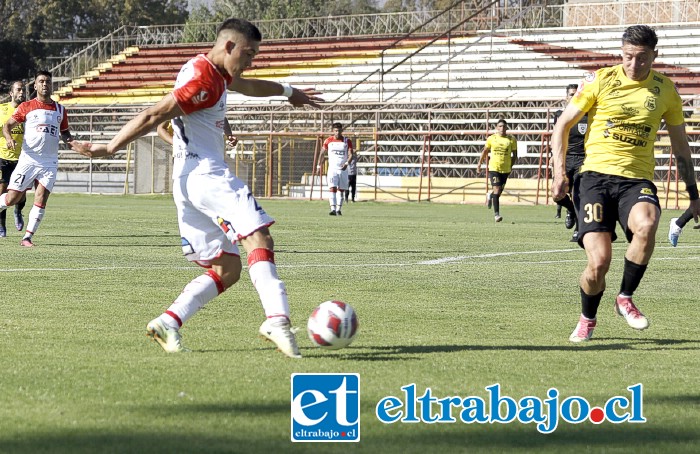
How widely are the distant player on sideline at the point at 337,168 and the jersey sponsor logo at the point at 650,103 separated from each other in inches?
783

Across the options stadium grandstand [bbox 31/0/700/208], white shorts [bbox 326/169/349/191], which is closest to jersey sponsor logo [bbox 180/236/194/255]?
white shorts [bbox 326/169/349/191]

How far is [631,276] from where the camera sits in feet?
27.2

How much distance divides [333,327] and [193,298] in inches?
35.2

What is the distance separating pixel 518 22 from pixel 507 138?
67.3 feet

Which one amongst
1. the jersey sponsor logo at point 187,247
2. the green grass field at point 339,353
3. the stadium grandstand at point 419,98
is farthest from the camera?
the stadium grandstand at point 419,98

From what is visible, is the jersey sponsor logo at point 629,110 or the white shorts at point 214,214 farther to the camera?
the jersey sponsor logo at point 629,110

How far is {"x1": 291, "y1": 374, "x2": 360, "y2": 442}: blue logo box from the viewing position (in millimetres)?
4605

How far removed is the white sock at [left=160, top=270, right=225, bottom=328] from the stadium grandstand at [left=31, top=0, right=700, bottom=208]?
2923 cm

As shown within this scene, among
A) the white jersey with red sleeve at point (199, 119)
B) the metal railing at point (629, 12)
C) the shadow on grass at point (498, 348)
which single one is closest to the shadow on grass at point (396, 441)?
the shadow on grass at point (498, 348)

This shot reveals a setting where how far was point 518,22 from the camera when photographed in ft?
151

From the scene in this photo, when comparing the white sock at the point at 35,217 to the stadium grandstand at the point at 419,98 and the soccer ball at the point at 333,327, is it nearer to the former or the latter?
the soccer ball at the point at 333,327

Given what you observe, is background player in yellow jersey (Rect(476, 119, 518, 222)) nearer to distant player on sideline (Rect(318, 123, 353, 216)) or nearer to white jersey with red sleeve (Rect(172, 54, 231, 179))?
distant player on sideline (Rect(318, 123, 353, 216))

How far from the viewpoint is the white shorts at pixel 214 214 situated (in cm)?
673

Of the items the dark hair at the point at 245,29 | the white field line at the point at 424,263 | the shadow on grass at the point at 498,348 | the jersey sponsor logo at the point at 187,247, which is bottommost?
the white field line at the point at 424,263
